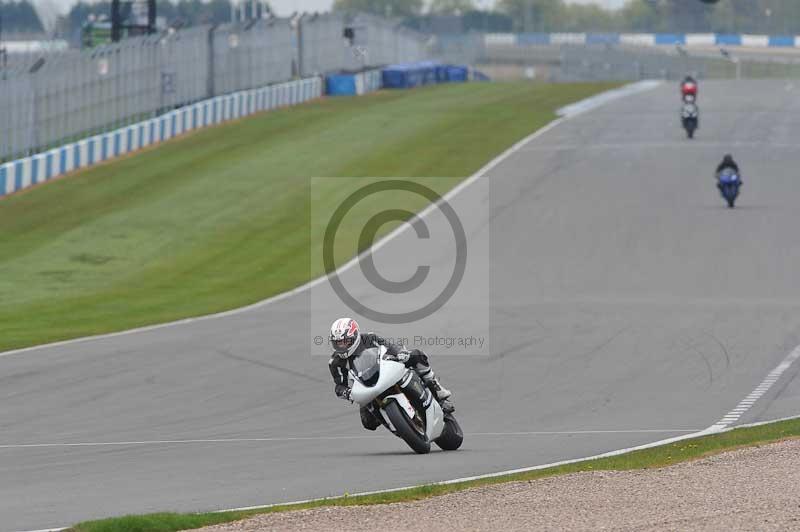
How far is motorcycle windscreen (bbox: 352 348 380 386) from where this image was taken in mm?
13320

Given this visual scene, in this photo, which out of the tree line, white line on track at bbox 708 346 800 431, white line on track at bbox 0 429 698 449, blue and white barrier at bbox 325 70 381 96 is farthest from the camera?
the tree line

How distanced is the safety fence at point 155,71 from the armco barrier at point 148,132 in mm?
986

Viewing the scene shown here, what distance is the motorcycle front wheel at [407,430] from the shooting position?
13.5m

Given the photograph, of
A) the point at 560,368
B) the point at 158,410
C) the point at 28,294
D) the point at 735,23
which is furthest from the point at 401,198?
the point at 735,23

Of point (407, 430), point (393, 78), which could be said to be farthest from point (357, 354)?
point (393, 78)

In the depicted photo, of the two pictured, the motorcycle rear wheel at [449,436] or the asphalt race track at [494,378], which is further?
the motorcycle rear wheel at [449,436]

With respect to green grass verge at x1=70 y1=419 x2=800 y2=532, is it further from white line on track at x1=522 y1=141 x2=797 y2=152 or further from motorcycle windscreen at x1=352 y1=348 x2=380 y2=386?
white line on track at x1=522 y1=141 x2=797 y2=152

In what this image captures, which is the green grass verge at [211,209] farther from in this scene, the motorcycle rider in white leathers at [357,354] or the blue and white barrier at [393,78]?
the motorcycle rider in white leathers at [357,354]

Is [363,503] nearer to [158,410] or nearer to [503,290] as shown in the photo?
[158,410]

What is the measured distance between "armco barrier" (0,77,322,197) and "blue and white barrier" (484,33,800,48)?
56.1 metres

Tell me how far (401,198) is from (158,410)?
880 inches

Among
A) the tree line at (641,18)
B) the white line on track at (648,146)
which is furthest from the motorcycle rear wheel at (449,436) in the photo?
the tree line at (641,18)

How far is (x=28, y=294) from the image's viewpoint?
2830 centimetres

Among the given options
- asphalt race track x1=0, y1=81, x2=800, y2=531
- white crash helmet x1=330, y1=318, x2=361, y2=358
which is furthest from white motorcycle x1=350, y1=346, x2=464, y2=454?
asphalt race track x1=0, y1=81, x2=800, y2=531
